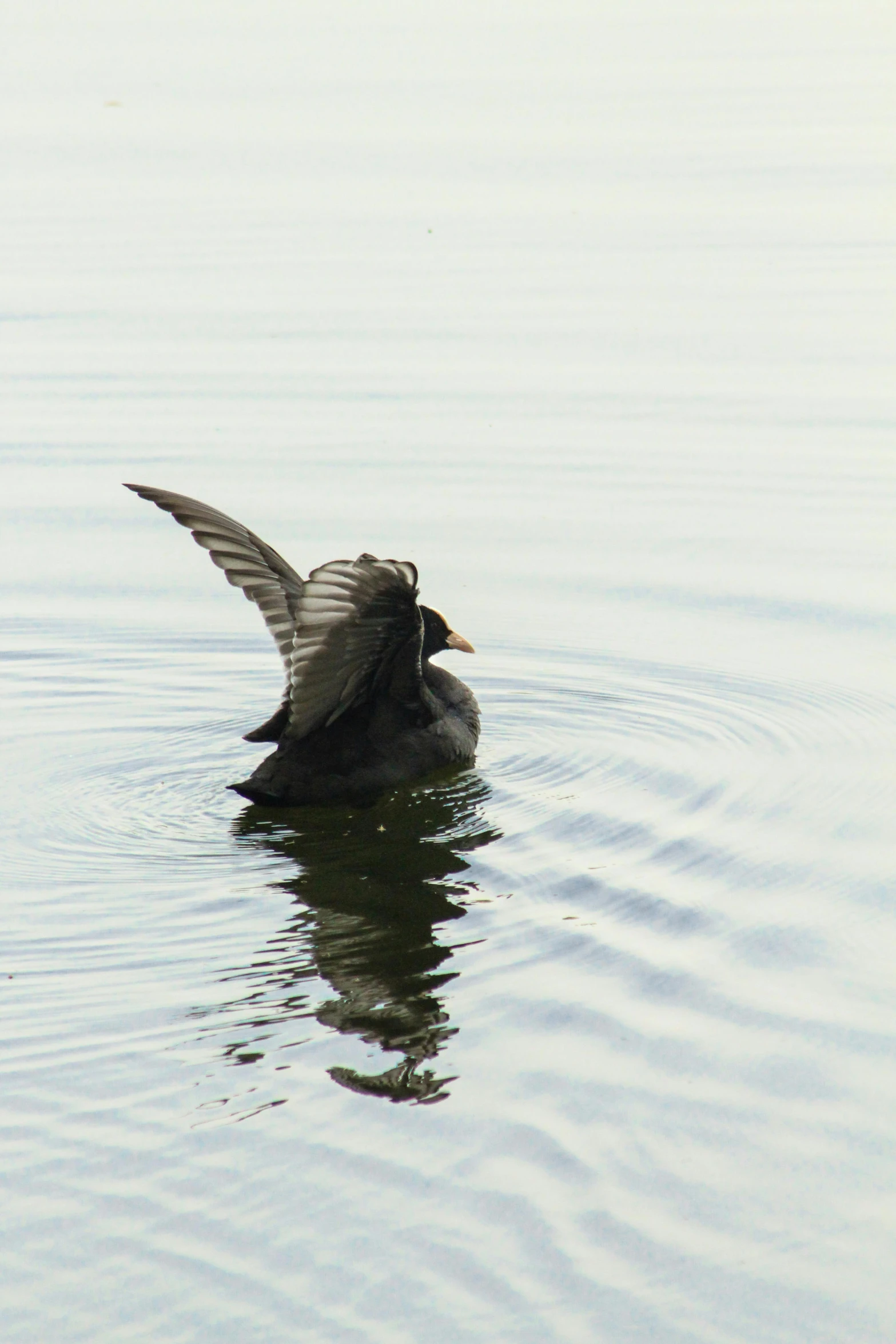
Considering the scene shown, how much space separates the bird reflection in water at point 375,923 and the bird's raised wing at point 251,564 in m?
0.79

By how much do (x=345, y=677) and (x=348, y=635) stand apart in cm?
37

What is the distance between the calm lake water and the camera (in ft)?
14.2

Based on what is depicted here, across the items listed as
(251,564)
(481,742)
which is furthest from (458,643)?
(251,564)

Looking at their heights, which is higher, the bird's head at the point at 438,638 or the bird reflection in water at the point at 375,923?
the bird's head at the point at 438,638

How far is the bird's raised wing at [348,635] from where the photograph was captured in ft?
20.9

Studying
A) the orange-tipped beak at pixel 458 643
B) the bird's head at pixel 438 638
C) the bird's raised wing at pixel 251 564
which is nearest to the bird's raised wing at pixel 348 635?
the bird's raised wing at pixel 251 564

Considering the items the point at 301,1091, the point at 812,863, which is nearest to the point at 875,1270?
the point at 301,1091

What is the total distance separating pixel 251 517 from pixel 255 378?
2.65 m

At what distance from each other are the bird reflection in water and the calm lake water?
2 cm

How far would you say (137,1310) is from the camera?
4.05m

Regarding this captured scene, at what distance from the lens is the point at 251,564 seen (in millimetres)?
7906

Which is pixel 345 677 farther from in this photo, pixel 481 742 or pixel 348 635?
pixel 481 742

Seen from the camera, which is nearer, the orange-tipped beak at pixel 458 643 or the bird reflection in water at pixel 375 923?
the bird reflection in water at pixel 375 923

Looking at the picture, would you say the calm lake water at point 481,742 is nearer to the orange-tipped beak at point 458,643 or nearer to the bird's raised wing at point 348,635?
the orange-tipped beak at point 458,643
